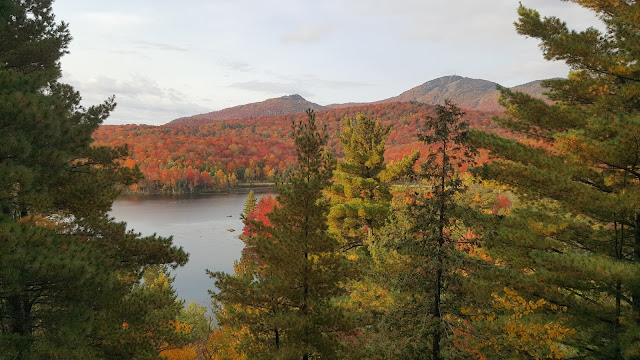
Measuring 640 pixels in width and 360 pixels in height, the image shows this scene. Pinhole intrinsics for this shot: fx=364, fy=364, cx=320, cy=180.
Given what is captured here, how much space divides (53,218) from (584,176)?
10.3 metres

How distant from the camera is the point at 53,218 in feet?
24.2

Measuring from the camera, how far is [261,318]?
7516mm

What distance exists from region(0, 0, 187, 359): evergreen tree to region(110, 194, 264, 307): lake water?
20.1m

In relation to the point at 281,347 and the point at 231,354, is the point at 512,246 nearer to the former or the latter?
the point at 281,347

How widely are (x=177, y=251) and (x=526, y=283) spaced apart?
277 inches

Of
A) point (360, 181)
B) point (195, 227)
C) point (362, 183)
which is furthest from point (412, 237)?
point (195, 227)

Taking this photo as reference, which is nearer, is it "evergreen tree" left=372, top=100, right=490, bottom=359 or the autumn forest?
the autumn forest

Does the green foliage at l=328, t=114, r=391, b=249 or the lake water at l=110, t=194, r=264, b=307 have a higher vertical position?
the green foliage at l=328, t=114, r=391, b=249

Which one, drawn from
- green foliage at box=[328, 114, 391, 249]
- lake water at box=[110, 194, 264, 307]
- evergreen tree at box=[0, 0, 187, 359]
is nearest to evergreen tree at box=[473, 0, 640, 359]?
evergreen tree at box=[0, 0, 187, 359]

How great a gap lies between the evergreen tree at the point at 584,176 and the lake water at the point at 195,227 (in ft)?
78.1

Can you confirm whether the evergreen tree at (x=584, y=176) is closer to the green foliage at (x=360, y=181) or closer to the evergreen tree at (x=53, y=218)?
the evergreen tree at (x=53, y=218)

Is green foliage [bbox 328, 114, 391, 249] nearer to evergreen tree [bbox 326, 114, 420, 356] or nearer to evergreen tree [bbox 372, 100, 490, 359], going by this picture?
evergreen tree [bbox 326, 114, 420, 356]

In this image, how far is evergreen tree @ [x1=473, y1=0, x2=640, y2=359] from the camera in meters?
5.80

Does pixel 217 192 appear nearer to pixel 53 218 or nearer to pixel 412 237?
pixel 53 218
